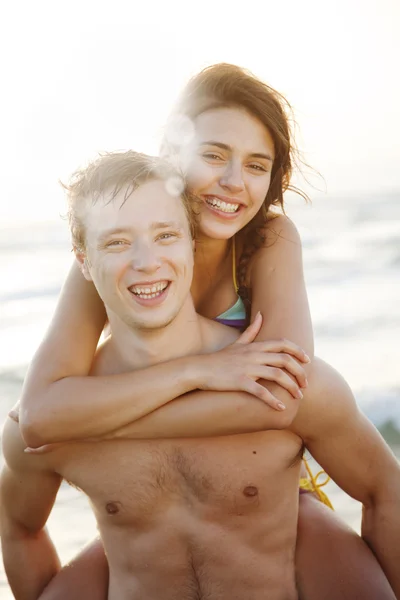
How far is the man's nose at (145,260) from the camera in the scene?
257cm

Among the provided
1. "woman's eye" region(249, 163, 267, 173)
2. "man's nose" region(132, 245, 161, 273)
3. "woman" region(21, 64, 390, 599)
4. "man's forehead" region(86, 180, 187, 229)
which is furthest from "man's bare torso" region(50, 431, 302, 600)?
"woman's eye" region(249, 163, 267, 173)

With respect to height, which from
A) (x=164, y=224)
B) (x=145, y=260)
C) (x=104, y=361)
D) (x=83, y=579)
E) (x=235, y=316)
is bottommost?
(x=83, y=579)

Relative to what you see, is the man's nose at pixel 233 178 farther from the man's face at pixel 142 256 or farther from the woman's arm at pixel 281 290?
the man's face at pixel 142 256

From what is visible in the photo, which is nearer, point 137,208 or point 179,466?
point 137,208

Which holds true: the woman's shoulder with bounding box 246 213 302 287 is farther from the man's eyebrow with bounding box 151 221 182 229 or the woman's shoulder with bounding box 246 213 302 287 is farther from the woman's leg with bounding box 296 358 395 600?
the man's eyebrow with bounding box 151 221 182 229

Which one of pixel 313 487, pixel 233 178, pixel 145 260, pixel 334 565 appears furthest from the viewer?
A: pixel 313 487

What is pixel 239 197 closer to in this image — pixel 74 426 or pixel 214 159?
pixel 214 159

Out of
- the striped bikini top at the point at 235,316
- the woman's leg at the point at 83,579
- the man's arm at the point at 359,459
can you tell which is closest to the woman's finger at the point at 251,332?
the man's arm at the point at 359,459

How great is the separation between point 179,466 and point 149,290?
572mm

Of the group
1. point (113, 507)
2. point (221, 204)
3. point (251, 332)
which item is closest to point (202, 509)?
point (113, 507)

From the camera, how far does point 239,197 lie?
10.6 feet

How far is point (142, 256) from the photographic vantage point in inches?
102

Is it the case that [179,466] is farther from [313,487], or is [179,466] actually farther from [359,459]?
[313,487]

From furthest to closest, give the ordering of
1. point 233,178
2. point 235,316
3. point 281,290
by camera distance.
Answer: point 235,316
point 233,178
point 281,290
